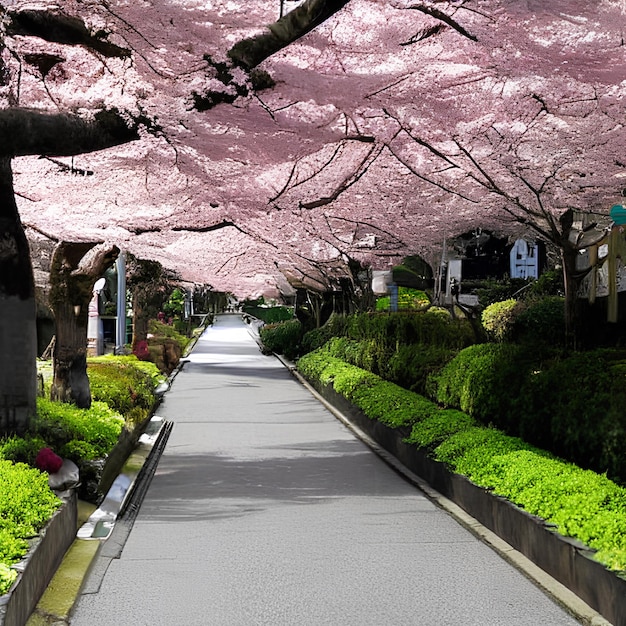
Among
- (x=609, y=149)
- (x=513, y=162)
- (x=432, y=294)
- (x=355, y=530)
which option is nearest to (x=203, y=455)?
(x=355, y=530)

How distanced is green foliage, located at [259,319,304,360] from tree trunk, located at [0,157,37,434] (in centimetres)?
3381

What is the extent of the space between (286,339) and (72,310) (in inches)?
1282

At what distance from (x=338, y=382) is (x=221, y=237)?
6.16 meters

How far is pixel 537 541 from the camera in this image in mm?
7207

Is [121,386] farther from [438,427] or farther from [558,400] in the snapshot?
[558,400]

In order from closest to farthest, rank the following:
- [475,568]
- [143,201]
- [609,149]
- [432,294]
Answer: [475,568]
[609,149]
[143,201]
[432,294]

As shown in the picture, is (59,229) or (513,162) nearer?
(513,162)

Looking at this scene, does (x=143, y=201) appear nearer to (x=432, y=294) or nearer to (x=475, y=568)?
(x=475, y=568)

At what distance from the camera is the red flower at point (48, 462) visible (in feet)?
27.1

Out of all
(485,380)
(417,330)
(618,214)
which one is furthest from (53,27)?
(417,330)

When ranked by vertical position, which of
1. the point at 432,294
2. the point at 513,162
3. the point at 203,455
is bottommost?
the point at 203,455

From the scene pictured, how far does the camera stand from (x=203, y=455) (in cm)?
1416

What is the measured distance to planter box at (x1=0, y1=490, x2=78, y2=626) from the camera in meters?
5.04

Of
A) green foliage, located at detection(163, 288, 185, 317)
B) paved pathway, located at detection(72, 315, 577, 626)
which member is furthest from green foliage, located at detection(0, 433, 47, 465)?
green foliage, located at detection(163, 288, 185, 317)
